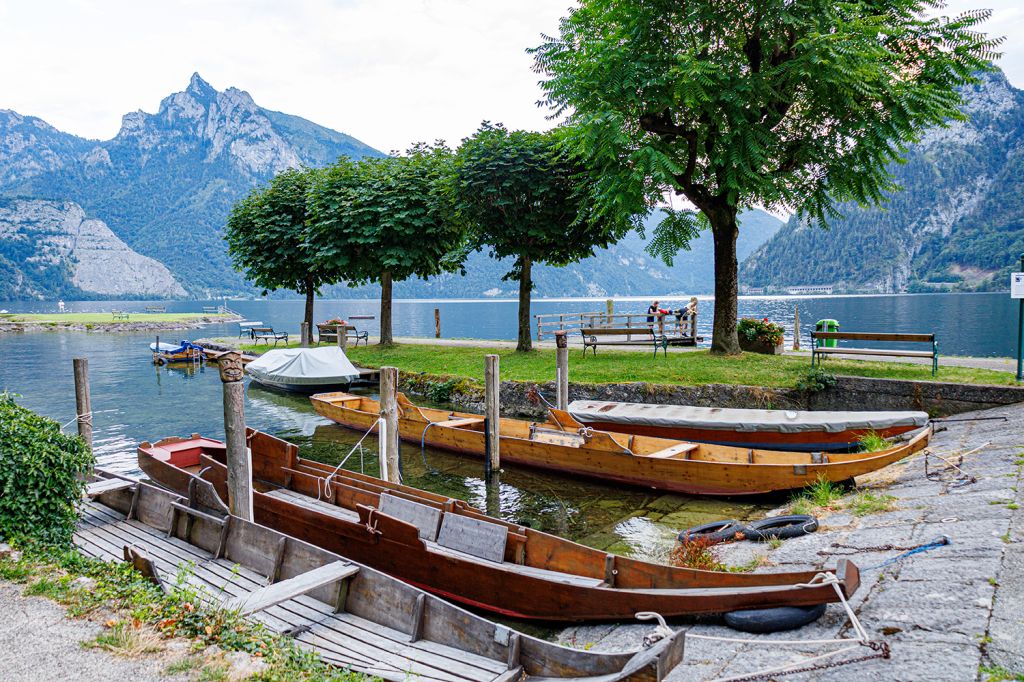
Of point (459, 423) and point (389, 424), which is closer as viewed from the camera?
point (389, 424)

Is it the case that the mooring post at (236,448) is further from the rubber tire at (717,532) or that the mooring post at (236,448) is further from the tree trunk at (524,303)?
the tree trunk at (524,303)

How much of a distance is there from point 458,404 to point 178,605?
724 inches

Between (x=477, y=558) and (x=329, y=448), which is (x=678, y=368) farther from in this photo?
(x=477, y=558)

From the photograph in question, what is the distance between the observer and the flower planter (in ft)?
75.2

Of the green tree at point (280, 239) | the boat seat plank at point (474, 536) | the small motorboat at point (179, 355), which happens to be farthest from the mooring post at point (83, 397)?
the small motorboat at point (179, 355)

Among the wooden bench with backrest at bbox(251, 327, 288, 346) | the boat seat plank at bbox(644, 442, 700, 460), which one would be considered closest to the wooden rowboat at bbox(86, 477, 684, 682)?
the boat seat plank at bbox(644, 442, 700, 460)

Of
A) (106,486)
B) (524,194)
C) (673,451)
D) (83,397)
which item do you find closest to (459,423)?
(673,451)

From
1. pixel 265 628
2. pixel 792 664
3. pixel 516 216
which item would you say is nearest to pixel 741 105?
pixel 516 216

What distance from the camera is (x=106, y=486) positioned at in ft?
35.2

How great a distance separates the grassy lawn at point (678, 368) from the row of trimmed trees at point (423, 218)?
10.5ft

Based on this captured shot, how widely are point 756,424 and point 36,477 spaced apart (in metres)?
13.9

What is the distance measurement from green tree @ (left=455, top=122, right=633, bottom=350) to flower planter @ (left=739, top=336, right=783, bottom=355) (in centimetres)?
642

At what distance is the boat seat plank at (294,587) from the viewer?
6254mm

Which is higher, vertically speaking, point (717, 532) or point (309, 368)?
point (309, 368)
